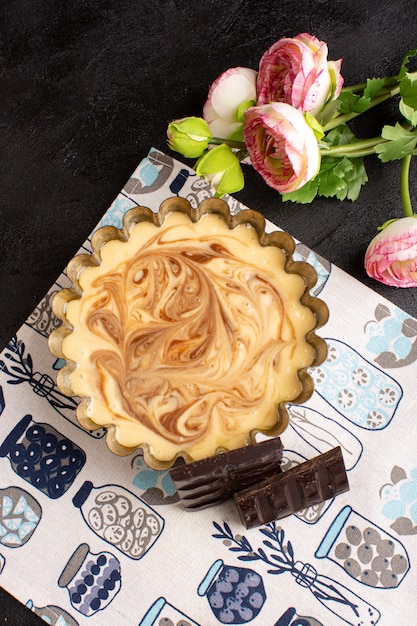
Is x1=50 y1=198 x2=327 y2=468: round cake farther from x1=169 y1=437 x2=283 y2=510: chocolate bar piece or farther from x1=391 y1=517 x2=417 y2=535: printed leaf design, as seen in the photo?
x1=391 y1=517 x2=417 y2=535: printed leaf design


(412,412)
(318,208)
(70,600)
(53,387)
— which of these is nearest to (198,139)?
(318,208)

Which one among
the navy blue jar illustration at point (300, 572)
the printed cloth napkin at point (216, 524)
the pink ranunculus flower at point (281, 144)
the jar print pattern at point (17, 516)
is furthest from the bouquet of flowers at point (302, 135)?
the jar print pattern at point (17, 516)

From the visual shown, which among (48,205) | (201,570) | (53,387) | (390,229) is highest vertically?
(390,229)

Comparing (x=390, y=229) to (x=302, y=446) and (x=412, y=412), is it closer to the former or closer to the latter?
(x=412, y=412)

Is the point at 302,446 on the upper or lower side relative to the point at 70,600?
upper

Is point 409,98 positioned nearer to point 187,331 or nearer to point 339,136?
point 339,136

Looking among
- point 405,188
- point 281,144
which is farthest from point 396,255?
point 281,144

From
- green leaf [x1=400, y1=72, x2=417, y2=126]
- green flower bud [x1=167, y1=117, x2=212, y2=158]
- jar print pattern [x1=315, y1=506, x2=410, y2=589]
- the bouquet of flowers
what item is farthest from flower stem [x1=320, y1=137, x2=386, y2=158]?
jar print pattern [x1=315, y1=506, x2=410, y2=589]
